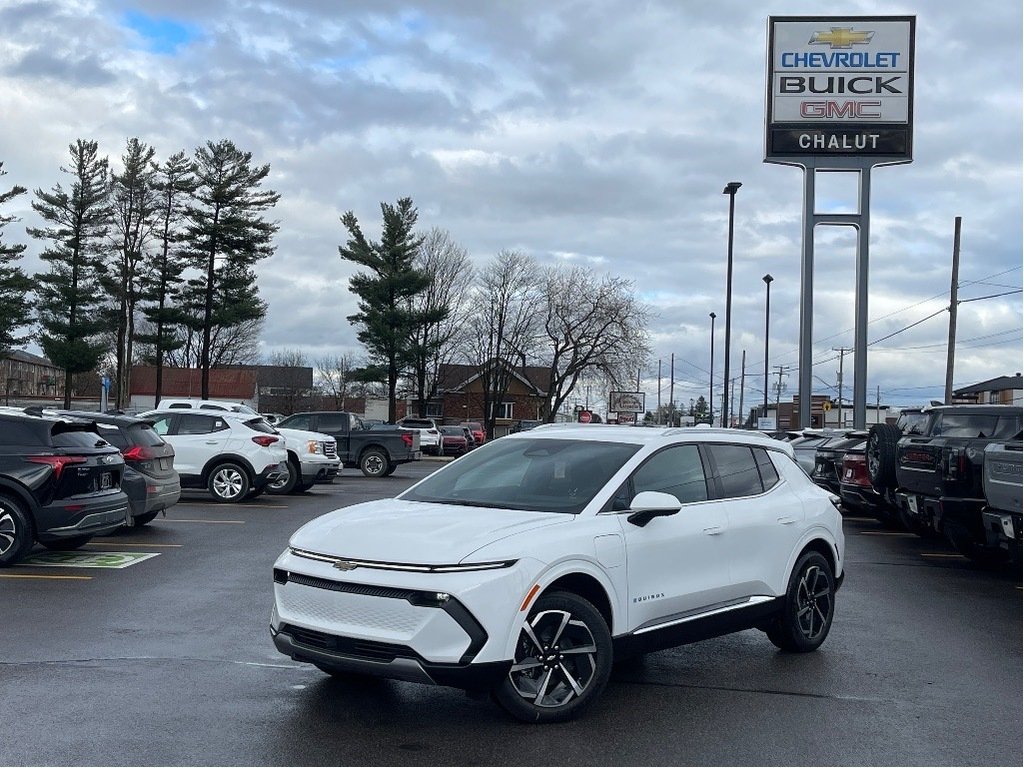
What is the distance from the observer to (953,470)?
12.5m

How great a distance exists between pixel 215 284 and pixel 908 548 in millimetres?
42759

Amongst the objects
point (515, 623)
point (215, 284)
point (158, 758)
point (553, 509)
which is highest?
point (215, 284)

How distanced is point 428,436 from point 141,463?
36.6m

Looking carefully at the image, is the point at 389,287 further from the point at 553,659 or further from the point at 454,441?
the point at 553,659

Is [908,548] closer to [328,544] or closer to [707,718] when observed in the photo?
[707,718]

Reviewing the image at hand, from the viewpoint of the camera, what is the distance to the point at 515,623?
5.74m

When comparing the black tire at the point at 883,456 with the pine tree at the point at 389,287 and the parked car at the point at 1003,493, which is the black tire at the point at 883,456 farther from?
the pine tree at the point at 389,287

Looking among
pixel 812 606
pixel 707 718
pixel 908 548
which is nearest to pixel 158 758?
pixel 707 718

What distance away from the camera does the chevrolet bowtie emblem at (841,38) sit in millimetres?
32281

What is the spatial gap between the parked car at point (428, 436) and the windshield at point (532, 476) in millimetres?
42636

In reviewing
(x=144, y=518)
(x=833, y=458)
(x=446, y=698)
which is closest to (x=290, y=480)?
(x=144, y=518)

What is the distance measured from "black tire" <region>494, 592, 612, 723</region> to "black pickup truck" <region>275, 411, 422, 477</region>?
23598 millimetres

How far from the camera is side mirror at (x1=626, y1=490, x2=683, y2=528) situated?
645 centimetres

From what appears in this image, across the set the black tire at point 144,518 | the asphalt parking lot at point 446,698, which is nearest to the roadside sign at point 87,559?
the asphalt parking lot at point 446,698
